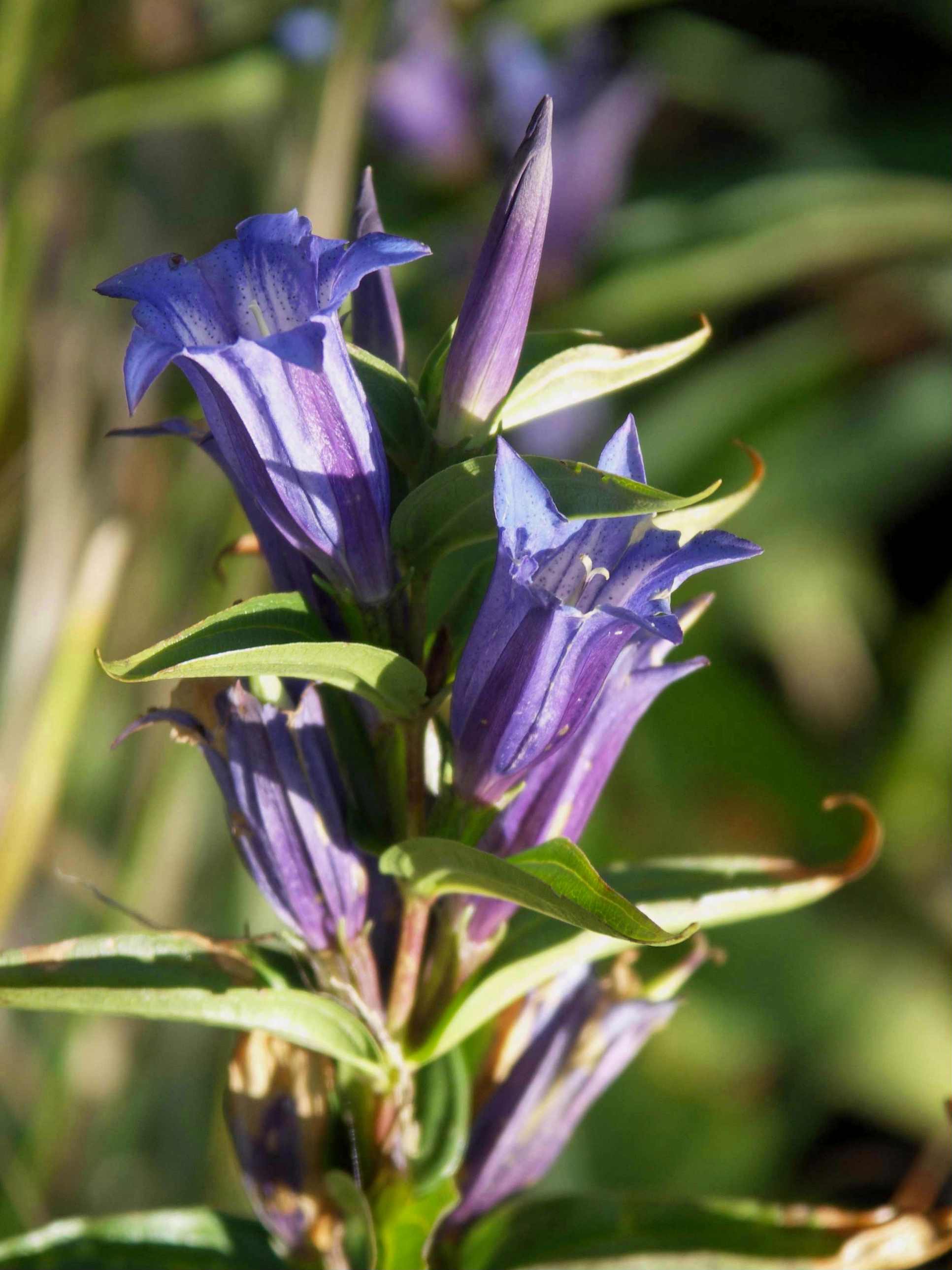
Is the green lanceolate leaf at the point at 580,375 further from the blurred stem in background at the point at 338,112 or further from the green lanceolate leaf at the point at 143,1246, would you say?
the blurred stem in background at the point at 338,112

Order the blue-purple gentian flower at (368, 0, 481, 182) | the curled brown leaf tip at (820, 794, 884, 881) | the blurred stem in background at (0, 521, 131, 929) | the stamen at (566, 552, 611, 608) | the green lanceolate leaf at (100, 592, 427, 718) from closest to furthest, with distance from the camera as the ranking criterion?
the green lanceolate leaf at (100, 592, 427, 718) < the stamen at (566, 552, 611, 608) < the curled brown leaf tip at (820, 794, 884, 881) < the blurred stem in background at (0, 521, 131, 929) < the blue-purple gentian flower at (368, 0, 481, 182)

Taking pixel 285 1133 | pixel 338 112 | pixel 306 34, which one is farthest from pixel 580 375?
pixel 306 34

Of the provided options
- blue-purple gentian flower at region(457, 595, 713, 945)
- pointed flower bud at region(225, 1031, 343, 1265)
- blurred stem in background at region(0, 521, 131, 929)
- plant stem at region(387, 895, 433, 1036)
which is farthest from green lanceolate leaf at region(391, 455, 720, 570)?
blurred stem in background at region(0, 521, 131, 929)

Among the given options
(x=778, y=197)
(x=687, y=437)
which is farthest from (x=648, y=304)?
(x=687, y=437)

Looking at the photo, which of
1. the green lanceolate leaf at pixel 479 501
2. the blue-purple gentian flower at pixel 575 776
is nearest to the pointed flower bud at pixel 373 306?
the green lanceolate leaf at pixel 479 501

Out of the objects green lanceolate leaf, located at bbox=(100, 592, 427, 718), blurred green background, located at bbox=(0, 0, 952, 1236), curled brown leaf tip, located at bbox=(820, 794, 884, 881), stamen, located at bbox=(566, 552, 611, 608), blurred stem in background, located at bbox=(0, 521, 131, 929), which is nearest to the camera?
green lanceolate leaf, located at bbox=(100, 592, 427, 718)

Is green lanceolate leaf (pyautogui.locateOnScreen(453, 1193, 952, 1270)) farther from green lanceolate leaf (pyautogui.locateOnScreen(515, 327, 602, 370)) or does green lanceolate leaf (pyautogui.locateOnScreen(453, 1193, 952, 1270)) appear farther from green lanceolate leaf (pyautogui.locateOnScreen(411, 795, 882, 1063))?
green lanceolate leaf (pyautogui.locateOnScreen(515, 327, 602, 370))
